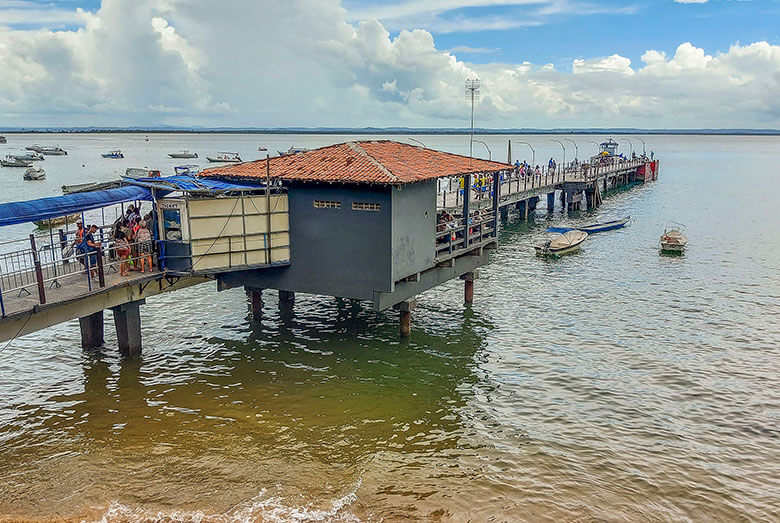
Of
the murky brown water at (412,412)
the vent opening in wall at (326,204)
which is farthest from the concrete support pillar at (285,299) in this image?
the vent opening in wall at (326,204)

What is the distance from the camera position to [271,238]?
813 inches

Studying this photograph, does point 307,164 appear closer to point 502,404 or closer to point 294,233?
point 294,233

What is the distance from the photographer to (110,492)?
1328 cm

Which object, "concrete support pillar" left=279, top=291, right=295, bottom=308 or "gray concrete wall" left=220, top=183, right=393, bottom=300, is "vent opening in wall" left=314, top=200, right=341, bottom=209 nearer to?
"gray concrete wall" left=220, top=183, right=393, bottom=300

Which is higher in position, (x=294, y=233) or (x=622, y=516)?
(x=294, y=233)

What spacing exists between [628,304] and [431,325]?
10.7m

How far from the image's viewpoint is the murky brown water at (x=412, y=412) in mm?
13617

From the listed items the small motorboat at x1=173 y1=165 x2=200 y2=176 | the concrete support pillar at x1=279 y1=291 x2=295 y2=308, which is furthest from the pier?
the small motorboat at x1=173 y1=165 x2=200 y2=176

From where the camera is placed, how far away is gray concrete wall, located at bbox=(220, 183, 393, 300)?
19.9 m

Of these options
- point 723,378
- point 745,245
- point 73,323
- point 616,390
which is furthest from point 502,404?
point 745,245

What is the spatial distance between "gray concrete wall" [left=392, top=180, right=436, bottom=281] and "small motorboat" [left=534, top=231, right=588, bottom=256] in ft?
64.2

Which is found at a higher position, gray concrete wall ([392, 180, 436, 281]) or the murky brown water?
gray concrete wall ([392, 180, 436, 281])

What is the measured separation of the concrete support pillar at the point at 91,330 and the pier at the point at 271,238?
5 cm

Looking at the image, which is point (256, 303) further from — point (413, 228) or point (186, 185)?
point (413, 228)
